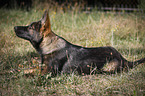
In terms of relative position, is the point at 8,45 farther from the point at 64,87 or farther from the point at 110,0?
the point at 110,0

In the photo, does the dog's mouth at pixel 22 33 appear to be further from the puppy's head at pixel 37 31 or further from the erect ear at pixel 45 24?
the erect ear at pixel 45 24

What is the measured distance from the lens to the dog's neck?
134 inches

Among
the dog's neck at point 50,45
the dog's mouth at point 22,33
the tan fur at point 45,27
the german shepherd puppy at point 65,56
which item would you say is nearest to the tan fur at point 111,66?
the german shepherd puppy at point 65,56

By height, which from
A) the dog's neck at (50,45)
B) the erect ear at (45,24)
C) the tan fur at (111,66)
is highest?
the erect ear at (45,24)

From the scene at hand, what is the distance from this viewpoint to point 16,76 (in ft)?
10.4

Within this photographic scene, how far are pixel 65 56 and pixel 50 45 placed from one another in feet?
1.40

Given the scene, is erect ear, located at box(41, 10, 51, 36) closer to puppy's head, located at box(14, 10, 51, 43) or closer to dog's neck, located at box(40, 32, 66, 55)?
puppy's head, located at box(14, 10, 51, 43)

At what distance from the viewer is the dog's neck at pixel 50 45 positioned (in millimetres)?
3393

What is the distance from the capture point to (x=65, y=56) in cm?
338

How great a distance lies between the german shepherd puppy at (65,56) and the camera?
331 cm

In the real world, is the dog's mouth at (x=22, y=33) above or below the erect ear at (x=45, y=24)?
below

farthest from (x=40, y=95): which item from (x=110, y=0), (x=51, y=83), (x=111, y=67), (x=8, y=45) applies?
(x=110, y=0)

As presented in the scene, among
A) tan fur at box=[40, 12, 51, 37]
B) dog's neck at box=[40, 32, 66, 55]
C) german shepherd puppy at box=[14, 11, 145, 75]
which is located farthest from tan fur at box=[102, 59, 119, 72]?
tan fur at box=[40, 12, 51, 37]

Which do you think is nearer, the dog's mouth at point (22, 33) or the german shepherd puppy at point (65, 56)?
the german shepherd puppy at point (65, 56)
